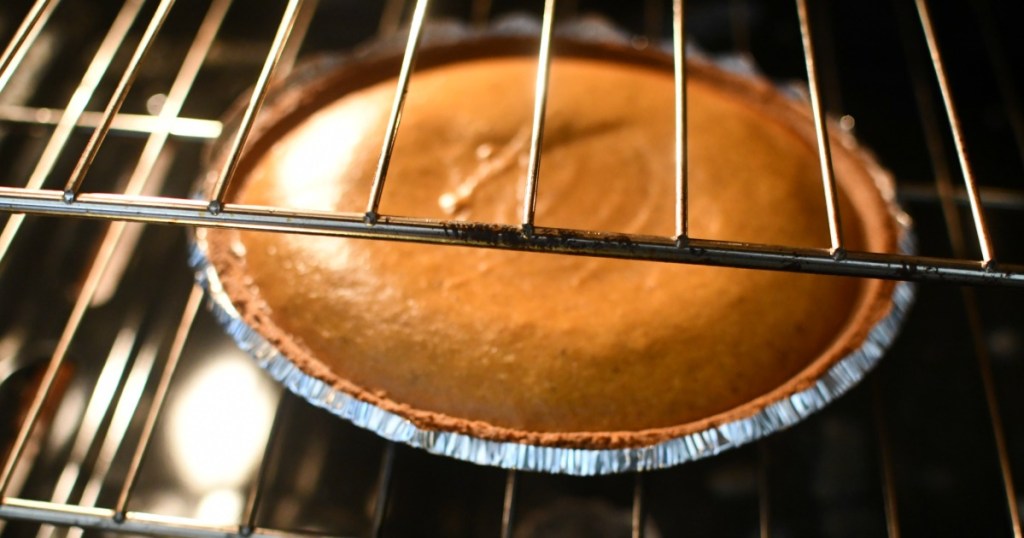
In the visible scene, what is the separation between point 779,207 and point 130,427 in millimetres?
903

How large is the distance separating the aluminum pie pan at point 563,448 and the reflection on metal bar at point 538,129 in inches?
10.3

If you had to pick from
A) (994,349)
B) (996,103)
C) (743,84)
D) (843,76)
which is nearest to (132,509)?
(743,84)

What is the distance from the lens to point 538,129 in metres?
0.79

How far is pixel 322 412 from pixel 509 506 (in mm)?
298

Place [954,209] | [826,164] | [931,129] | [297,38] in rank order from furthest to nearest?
[297,38] < [931,129] < [954,209] < [826,164]

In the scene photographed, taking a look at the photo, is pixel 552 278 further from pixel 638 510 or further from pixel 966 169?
pixel 966 169

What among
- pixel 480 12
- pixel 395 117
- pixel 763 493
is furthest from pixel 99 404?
pixel 480 12

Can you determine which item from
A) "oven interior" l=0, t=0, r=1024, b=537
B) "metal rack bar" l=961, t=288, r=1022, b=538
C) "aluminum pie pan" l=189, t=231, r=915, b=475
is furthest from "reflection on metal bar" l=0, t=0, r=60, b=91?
"metal rack bar" l=961, t=288, r=1022, b=538

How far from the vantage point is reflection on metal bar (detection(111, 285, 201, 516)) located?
0.94 m

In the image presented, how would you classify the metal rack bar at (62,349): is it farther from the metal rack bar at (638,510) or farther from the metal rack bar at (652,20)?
the metal rack bar at (652,20)

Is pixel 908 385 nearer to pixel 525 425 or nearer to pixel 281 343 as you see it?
pixel 525 425

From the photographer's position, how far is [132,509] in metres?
1.06

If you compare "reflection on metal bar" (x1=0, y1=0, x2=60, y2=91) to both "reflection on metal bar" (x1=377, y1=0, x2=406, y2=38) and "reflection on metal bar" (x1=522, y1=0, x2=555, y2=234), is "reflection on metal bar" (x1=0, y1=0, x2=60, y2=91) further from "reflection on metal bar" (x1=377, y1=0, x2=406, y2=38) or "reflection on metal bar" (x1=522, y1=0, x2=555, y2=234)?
"reflection on metal bar" (x1=377, y1=0, x2=406, y2=38)

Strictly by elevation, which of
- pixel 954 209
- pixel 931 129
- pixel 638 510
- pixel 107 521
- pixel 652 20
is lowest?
pixel 107 521
